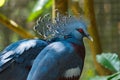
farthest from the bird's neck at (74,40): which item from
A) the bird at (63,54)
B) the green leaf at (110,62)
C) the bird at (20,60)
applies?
the green leaf at (110,62)

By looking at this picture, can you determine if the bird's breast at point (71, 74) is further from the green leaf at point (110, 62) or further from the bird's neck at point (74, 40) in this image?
the green leaf at point (110, 62)

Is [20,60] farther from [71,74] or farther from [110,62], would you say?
[110,62]

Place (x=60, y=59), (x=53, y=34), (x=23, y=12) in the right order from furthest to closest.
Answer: (x=23, y=12) → (x=53, y=34) → (x=60, y=59)

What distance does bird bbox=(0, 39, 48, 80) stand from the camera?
1404 millimetres

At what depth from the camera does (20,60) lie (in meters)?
1.41

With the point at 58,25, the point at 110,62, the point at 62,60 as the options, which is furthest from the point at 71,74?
the point at 110,62

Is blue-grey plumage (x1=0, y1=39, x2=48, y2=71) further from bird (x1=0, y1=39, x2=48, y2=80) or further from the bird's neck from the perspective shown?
the bird's neck

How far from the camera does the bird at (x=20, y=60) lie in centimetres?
140

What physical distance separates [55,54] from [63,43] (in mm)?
65

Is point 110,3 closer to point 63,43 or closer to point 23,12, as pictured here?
point 23,12

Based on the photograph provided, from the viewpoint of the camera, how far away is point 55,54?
1.23 meters

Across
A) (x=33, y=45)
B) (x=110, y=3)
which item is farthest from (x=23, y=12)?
(x=33, y=45)

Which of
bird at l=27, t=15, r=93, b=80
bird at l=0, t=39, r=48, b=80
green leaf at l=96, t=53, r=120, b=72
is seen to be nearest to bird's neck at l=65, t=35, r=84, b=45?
bird at l=27, t=15, r=93, b=80

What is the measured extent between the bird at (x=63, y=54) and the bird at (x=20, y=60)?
0.38 feet
